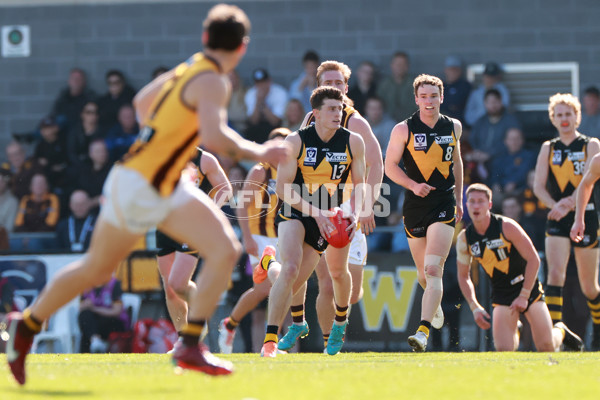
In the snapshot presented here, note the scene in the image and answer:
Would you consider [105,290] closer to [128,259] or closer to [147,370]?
[128,259]

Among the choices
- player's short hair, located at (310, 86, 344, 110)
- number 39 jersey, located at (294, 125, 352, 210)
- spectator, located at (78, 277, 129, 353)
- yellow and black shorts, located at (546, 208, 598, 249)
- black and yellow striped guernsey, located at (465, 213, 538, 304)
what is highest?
player's short hair, located at (310, 86, 344, 110)

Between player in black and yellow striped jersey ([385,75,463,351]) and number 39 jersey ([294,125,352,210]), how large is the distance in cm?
98

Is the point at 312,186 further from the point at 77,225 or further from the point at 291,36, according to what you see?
the point at 291,36

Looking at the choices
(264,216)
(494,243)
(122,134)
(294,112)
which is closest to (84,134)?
(122,134)

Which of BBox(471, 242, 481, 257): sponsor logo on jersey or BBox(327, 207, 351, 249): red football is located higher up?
BBox(327, 207, 351, 249): red football

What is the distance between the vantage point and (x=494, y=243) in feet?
37.6

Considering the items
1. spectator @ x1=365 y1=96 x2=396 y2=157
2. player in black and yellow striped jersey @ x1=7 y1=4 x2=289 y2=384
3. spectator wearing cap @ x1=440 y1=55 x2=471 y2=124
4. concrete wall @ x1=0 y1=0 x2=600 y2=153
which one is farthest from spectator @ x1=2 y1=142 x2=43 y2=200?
player in black and yellow striped jersey @ x1=7 y1=4 x2=289 y2=384

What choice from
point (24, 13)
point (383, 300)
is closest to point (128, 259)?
point (383, 300)

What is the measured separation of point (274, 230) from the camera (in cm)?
1220

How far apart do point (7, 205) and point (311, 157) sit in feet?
26.2

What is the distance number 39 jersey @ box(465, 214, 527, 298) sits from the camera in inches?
451

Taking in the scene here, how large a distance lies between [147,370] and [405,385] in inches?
76.8

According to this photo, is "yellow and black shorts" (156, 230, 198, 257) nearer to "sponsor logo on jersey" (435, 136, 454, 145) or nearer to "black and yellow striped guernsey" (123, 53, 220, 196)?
"sponsor logo on jersey" (435, 136, 454, 145)

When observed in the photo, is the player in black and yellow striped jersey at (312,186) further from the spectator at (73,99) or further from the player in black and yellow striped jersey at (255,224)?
the spectator at (73,99)
